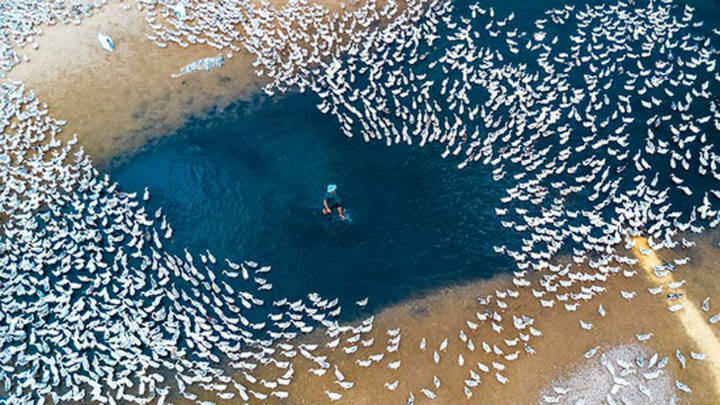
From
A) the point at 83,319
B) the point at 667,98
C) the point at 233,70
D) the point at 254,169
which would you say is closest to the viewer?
the point at 83,319

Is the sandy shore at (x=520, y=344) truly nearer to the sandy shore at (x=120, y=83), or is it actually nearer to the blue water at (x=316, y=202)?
the blue water at (x=316, y=202)

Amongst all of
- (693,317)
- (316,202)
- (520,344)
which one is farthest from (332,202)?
(693,317)

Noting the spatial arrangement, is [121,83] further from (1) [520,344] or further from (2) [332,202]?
(1) [520,344]

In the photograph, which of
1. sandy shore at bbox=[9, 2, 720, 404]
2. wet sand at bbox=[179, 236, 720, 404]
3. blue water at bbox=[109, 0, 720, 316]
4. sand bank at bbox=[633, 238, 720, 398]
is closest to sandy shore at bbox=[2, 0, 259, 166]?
blue water at bbox=[109, 0, 720, 316]

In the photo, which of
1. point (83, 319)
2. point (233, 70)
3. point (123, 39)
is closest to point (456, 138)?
point (233, 70)

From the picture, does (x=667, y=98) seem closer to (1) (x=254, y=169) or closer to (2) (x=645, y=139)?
(2) (x=645, y=139)

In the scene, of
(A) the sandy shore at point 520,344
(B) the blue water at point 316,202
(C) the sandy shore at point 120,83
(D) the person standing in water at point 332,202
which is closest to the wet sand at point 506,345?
(A) the sandy shore at point 520,344

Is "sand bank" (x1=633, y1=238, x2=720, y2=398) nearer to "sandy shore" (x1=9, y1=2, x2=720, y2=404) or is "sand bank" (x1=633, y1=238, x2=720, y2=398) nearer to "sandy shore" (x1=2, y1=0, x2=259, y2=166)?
"sandy shore" (x1=9, y1=2, x2=720, y2=404)
